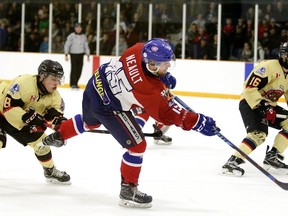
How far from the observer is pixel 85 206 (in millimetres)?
3566

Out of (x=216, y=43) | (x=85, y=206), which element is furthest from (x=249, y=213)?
(x=216, y=43)

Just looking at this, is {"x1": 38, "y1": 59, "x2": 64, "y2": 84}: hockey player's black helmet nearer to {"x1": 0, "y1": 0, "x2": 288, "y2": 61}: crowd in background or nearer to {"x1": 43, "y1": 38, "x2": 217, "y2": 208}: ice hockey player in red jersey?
{"x1": 43, "y1": 38, "x2": 217, "y2": 208}: ice hockey player in red jersey

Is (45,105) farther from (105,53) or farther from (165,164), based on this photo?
(105,53)

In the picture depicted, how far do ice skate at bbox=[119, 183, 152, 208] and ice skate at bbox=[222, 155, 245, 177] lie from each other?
1.10 m

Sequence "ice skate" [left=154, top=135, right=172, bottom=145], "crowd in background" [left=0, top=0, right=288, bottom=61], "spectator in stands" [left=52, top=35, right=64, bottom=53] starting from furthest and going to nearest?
"spectator in stands" [left=52, top=35, right=64, bottom=53], "crowd in background" [left=0, top=0, right=288, bottom=61], "ice skate" [left=154, top=135, right=172, bottom=145]

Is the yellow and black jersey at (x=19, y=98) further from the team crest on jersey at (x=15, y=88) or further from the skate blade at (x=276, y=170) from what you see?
the skate blade at (x=276, y=170)

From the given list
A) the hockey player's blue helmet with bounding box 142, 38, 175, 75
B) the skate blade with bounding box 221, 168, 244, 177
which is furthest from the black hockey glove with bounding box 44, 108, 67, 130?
the skate blade with bounding box 221, 168, 244, 177

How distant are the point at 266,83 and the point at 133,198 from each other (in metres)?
1.48

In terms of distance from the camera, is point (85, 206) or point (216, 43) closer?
point (85, 206)

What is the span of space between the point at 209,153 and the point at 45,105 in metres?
1.95

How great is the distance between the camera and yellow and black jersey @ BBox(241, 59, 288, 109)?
4492 millimetres

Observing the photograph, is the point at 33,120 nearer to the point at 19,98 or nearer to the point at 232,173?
the point at 19,98

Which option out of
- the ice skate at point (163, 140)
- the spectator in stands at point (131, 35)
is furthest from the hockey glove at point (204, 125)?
the spectator in stands at point (131, 35)

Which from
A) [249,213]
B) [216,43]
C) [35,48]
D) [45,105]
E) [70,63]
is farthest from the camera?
[35,48]
